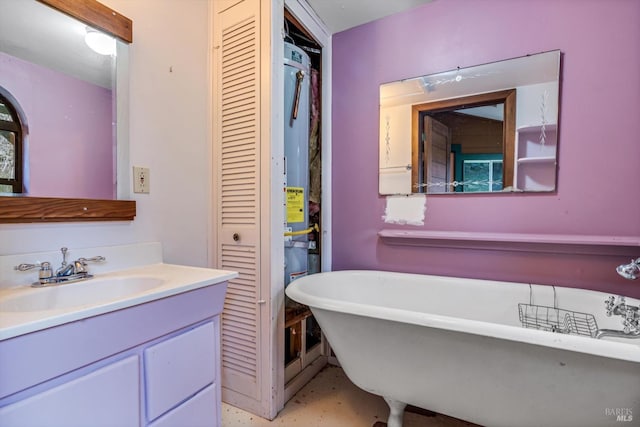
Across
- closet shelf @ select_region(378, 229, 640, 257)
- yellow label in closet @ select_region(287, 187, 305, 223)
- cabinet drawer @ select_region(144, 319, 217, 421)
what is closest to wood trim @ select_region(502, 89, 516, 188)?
closet shelf @ select_region(378, 229, 640, 257)

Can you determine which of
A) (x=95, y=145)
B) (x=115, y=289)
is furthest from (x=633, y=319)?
(x=95, y=145)

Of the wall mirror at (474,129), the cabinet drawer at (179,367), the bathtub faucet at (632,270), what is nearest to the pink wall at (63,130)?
the cabinet drawer at (179,367)

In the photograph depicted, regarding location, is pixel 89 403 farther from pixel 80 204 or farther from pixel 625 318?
pixel 625 318

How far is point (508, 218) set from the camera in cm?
154

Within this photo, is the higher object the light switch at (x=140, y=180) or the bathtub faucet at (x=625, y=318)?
the light switch at (x=140, y=180)

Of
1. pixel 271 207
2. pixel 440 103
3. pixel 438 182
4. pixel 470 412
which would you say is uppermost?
pixel 440 103

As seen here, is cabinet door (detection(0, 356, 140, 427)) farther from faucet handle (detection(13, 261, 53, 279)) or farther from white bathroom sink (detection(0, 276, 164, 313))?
faucet handle (detection(13, 261, 53, 279))

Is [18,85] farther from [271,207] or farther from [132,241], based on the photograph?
[271,207]

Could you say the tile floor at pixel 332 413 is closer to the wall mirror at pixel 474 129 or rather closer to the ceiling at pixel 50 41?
the wall mirror at pixel 474 129

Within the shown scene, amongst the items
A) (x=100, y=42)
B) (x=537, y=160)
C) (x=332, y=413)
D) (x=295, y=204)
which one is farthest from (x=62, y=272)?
(x=537, y=160)

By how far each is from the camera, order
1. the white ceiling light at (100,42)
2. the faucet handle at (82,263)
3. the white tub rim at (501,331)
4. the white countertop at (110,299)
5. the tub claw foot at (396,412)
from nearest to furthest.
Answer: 1. the white countertop at (110,299)
2. the white tub rim at (501,331)
3. the faucet handle at (82,263)
4. the white ceiling light at (100,42)
5. the tub claw foot at (396,412)

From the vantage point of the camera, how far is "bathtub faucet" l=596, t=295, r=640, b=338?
44.9 inches

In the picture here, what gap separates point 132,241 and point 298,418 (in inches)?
45.1

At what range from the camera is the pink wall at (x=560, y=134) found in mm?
1325
